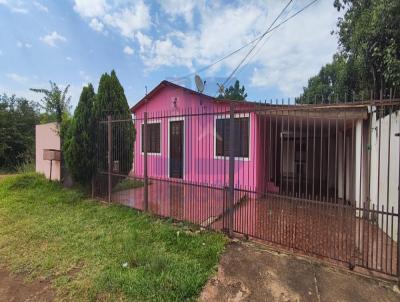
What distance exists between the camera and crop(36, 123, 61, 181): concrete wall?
7527 millimetres

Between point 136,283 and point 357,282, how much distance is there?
8.21 ft

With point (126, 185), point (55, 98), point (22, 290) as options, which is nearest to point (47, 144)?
point (55, 98)

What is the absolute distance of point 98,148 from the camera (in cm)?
638

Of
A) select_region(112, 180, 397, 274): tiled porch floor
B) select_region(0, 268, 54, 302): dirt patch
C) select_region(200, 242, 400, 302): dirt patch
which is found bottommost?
select_region(0, 268, 54, 302): dirt patch

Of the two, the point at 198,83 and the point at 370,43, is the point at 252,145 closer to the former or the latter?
the point at 198,83

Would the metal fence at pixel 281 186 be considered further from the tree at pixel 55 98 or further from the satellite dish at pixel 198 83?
the tree at pixel 55 98

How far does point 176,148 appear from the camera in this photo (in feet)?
29.8

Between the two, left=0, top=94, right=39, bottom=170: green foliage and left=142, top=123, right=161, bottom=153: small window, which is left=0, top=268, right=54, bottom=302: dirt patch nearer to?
left=142, top=123, right=161, bottom=153: small window

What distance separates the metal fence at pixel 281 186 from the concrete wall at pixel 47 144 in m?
2.00

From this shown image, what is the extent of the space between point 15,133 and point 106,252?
17319 millimetres

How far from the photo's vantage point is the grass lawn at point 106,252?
2725mm

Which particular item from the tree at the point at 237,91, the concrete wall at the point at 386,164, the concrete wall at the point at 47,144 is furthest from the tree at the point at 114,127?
the tree at the point at 237,91

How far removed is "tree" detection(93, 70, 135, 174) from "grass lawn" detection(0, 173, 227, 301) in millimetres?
1278

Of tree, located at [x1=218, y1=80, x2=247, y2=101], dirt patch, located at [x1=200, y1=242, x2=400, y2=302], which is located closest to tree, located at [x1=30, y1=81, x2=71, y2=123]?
dirt patch, located at [x1=200, y1=242, x2=400, y2=302]
